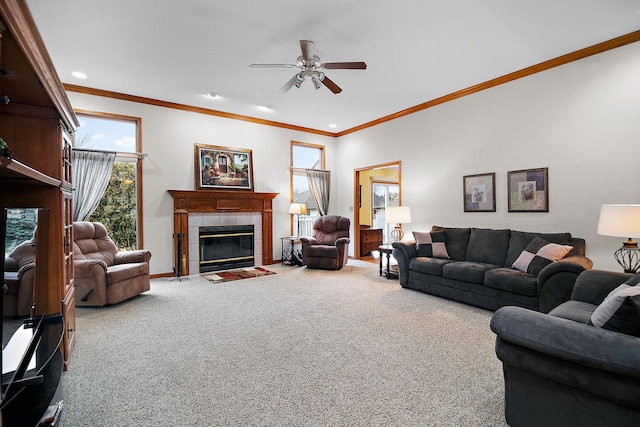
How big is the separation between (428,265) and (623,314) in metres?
2.92

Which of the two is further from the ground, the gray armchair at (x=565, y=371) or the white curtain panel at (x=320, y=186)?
the white curtain panel at (x=320, y=186)

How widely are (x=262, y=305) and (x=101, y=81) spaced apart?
4.12 metres

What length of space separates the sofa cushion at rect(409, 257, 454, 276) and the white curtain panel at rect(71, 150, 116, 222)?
198 inches

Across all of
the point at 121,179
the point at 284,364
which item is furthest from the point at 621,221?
the point at 121,179

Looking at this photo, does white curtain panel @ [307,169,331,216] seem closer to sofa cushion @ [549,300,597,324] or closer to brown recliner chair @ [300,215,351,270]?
brown recliner chair @ [300,215,351,270]

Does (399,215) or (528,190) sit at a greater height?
(528,190)

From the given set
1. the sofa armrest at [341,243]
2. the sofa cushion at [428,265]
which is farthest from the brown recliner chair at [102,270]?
the sofa cushion at [428,265]

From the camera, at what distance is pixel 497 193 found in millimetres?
4645

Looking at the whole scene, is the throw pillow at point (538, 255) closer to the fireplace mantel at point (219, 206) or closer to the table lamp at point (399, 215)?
the table lamp at point (399, 215)

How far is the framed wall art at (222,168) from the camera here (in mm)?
5887

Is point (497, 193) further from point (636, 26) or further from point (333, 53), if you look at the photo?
point (333, 53)

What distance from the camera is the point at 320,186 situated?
745cm

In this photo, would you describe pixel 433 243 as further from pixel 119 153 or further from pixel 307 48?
pixel 119 153

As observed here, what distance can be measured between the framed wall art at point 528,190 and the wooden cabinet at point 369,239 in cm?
352
